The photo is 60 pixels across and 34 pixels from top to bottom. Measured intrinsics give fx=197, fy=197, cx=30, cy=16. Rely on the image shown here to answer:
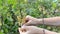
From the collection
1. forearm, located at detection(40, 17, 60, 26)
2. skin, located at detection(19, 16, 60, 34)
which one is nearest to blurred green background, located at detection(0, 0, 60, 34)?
skin, located at detection(19, 16, 60, 34)

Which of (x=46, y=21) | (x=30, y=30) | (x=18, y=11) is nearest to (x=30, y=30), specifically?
(x=30, y=30)

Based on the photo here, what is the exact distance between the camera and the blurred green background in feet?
4.18

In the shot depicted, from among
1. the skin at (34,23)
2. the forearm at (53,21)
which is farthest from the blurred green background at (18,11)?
the forearm at (53,21)

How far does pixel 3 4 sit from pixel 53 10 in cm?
63

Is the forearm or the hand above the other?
the forearm

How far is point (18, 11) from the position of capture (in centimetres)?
145

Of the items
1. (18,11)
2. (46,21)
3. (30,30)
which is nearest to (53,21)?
(46,21)

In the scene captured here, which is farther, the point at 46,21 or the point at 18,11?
the point at 18,11

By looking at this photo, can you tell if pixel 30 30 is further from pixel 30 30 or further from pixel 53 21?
pixel 53 21

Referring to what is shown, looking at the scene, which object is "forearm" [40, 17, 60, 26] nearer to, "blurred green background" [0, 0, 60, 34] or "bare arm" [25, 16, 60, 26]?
"bare arm" [25, 16, 60, 26]

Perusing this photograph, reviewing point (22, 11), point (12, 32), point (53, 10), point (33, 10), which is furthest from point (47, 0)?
point (12, 32)

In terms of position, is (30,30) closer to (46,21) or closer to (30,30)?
(30,30)

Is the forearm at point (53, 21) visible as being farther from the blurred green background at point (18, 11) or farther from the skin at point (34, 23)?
the blurred green background at point (18, 11)

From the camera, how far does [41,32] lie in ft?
3.61
